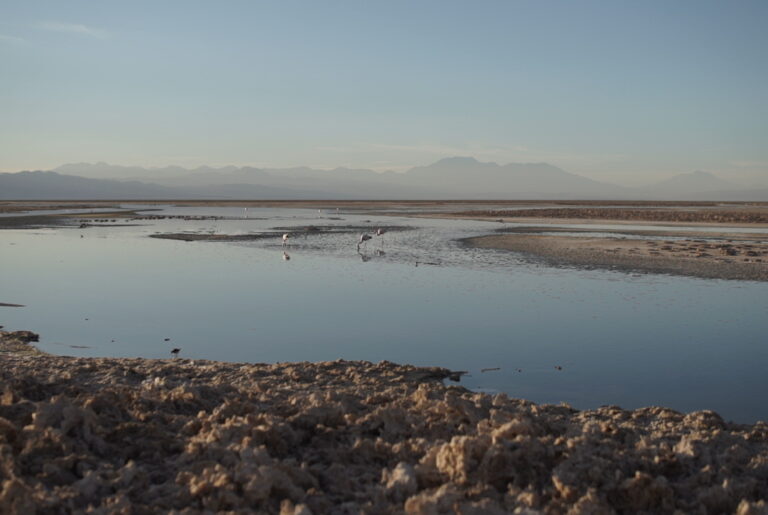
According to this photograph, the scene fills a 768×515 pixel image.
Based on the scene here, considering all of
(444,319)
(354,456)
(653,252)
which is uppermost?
→ (653,252)

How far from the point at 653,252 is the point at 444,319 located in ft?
46.4

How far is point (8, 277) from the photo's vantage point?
18219mm

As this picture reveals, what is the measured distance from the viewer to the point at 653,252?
77.6 feet

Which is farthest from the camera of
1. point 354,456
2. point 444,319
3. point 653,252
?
point 653,252

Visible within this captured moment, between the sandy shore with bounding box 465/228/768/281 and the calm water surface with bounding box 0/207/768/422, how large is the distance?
1608 mm

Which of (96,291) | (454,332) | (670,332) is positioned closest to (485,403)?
(454,332)

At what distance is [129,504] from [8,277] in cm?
1669

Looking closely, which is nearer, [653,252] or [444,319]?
[444,319]

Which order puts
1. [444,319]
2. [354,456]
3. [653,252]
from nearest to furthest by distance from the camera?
[354,456] < [444,319] < [653,252]

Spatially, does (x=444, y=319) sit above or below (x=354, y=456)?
below

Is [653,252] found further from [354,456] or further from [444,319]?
[354,456]

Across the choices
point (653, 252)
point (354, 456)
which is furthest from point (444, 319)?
point (653, 252)

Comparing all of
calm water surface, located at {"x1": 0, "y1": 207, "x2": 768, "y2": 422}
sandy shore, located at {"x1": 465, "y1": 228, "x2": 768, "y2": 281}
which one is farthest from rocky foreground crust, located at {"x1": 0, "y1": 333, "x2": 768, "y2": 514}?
sandy shore, located at {"x1": 465, "y1": 228, "x2": 768, "y2": 281}

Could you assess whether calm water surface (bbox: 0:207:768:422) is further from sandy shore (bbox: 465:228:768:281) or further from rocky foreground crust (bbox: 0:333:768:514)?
rocky foreground crust (bbox: 0:333:768:514)
